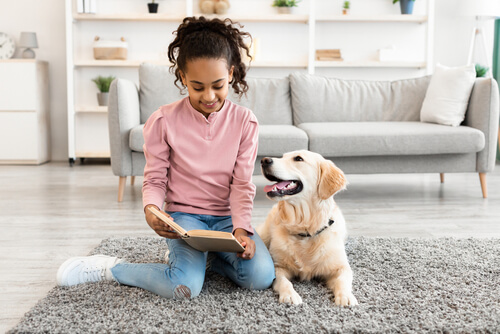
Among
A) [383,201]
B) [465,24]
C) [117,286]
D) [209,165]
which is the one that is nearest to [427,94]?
[383,201]

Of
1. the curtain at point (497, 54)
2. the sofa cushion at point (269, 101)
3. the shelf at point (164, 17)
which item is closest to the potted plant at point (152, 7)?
the shelf at point (164, 17)

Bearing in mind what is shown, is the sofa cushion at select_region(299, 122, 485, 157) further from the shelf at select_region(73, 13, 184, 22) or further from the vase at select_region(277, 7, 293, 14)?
the shelf at select_region(73, 13, 184, 22)

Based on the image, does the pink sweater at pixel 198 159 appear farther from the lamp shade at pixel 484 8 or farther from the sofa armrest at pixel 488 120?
the lamp shade at pixel 484 8

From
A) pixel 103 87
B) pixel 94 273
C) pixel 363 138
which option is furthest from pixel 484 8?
pixel 94 273

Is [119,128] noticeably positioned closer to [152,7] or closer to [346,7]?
[152,7]

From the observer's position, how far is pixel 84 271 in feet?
5.87

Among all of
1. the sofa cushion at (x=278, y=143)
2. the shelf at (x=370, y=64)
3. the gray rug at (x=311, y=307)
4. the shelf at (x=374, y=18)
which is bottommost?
the gray rug at (x=311, y=307)

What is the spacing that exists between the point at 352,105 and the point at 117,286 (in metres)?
2.74

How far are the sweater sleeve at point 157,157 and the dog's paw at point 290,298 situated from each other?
0.49 m

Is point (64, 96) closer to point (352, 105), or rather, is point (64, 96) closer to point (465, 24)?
point (352, 105)

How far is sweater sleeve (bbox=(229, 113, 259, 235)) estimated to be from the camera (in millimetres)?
1742

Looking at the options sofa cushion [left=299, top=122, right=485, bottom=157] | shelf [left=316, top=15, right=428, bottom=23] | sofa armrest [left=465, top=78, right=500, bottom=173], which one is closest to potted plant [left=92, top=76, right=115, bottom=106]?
shelf [left=316, top=15, right=428, bottom=23]

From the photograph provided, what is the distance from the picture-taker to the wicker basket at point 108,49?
5148mm

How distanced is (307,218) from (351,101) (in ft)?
8.00
